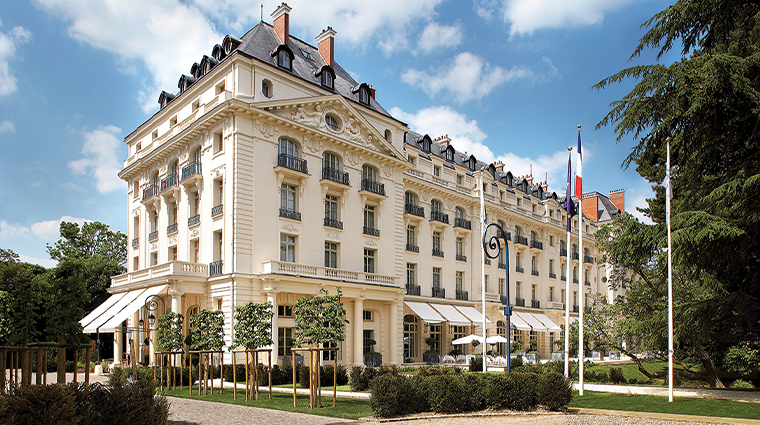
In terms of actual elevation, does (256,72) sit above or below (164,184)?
above

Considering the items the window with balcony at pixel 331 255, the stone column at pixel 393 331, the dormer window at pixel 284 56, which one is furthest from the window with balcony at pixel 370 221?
the dormer window at pixel 284 56

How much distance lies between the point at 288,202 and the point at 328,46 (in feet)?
41.1

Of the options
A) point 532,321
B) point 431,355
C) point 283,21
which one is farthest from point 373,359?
point 532,321

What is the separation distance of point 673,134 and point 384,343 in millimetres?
22906

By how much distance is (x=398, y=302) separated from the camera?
121 feet

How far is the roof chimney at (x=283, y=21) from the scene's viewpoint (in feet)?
116

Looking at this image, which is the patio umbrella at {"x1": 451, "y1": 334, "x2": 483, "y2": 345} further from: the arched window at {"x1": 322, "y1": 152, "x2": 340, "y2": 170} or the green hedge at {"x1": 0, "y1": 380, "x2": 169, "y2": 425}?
the green hedge at {"x1": 0, "y1": 380, "x2": 169, "y2": 425}

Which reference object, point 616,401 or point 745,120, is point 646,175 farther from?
point 616,401

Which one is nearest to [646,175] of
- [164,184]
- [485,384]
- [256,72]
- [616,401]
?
[616,401]

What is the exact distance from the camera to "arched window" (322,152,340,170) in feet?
113

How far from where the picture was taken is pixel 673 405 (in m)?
16.4

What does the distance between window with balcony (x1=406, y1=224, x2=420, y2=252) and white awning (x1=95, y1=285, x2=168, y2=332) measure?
17.9 meters

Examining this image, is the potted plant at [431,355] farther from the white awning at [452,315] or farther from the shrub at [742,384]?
the shrub at [742,384]

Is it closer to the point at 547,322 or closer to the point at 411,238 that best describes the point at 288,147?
the point at 411,238
